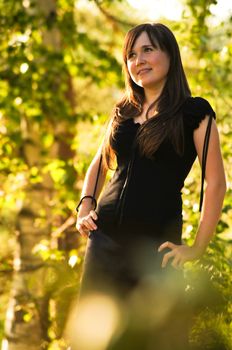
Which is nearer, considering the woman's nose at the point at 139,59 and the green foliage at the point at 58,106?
the woman's nose at the point at 139,59

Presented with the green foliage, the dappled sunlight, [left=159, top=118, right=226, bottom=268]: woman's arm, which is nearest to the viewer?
[left=159, top=118, right=226, bottom=268]: woman's arm

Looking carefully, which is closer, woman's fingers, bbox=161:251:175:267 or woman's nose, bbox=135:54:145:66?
woman's fingers, bbox=161:251:175:267

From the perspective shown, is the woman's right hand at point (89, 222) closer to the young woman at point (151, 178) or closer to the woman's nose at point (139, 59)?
the young woman at point (151, 178)

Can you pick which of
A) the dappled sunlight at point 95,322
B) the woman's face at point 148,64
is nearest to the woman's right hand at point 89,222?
the dappled sunlight at point 95,322

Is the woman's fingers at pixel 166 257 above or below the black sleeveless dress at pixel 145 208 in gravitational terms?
below

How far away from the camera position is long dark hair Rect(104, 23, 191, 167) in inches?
123

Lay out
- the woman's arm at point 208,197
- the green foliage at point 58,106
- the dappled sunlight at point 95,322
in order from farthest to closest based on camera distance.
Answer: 1. the green foliage at point 58,106
2. the dappled sunlight at point 95,322
3. the woman's arm at point 208,197

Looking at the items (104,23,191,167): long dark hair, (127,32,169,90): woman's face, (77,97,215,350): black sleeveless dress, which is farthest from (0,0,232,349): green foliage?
(127,32,169,90): woman's face

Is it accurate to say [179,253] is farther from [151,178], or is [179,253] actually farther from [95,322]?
[95,322]

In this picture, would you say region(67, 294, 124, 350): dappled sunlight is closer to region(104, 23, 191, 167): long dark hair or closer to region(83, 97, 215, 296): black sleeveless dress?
region(83, 97, 215, 296): black sleeveless dress

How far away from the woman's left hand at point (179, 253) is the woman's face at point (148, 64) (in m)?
0.71

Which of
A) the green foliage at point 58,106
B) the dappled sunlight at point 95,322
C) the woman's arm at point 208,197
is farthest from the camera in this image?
the green foliage at point 58,106

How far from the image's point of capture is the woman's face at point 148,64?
3.27 metres

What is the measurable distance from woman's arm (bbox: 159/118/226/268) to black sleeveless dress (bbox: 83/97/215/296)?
59 millimetres
